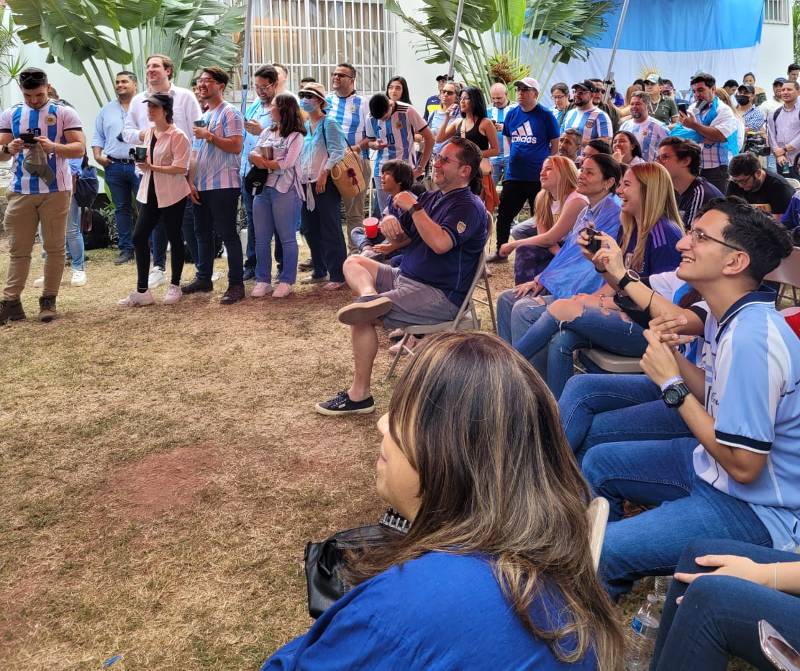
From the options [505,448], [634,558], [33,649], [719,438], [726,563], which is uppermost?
[505,448]

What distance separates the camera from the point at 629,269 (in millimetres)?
3645

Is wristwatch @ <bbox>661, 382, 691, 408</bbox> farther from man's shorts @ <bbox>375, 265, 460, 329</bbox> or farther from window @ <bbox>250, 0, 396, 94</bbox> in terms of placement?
window @ <bbox>250, 0, 396, 94</bbox>

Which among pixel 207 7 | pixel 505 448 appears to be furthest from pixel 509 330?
pixel 207 7

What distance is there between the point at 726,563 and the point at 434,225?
2.82 metres

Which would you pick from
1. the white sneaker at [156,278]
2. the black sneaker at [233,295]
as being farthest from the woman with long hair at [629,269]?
the white sneaker at [156,278]

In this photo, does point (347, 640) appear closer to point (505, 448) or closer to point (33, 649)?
point (505, 448)

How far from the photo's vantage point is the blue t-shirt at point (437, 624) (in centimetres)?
109

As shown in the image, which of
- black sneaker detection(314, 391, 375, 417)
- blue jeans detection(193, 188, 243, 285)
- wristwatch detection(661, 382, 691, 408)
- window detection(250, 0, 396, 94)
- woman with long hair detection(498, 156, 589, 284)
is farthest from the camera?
window detection(250, 0, 396, 94)

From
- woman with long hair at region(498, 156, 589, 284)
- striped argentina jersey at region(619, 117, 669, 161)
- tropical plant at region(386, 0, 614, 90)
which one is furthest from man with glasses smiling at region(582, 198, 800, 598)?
tropical plant at region(386, 0, 614, 90)

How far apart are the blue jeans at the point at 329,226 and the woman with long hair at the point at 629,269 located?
12.9 ft

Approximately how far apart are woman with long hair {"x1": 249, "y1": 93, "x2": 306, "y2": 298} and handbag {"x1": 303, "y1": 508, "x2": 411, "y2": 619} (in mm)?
4545

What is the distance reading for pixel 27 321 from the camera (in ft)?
22.0

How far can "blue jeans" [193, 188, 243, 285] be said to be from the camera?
7055 mm

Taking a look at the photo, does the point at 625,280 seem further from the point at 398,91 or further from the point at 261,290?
the point at 398,91
